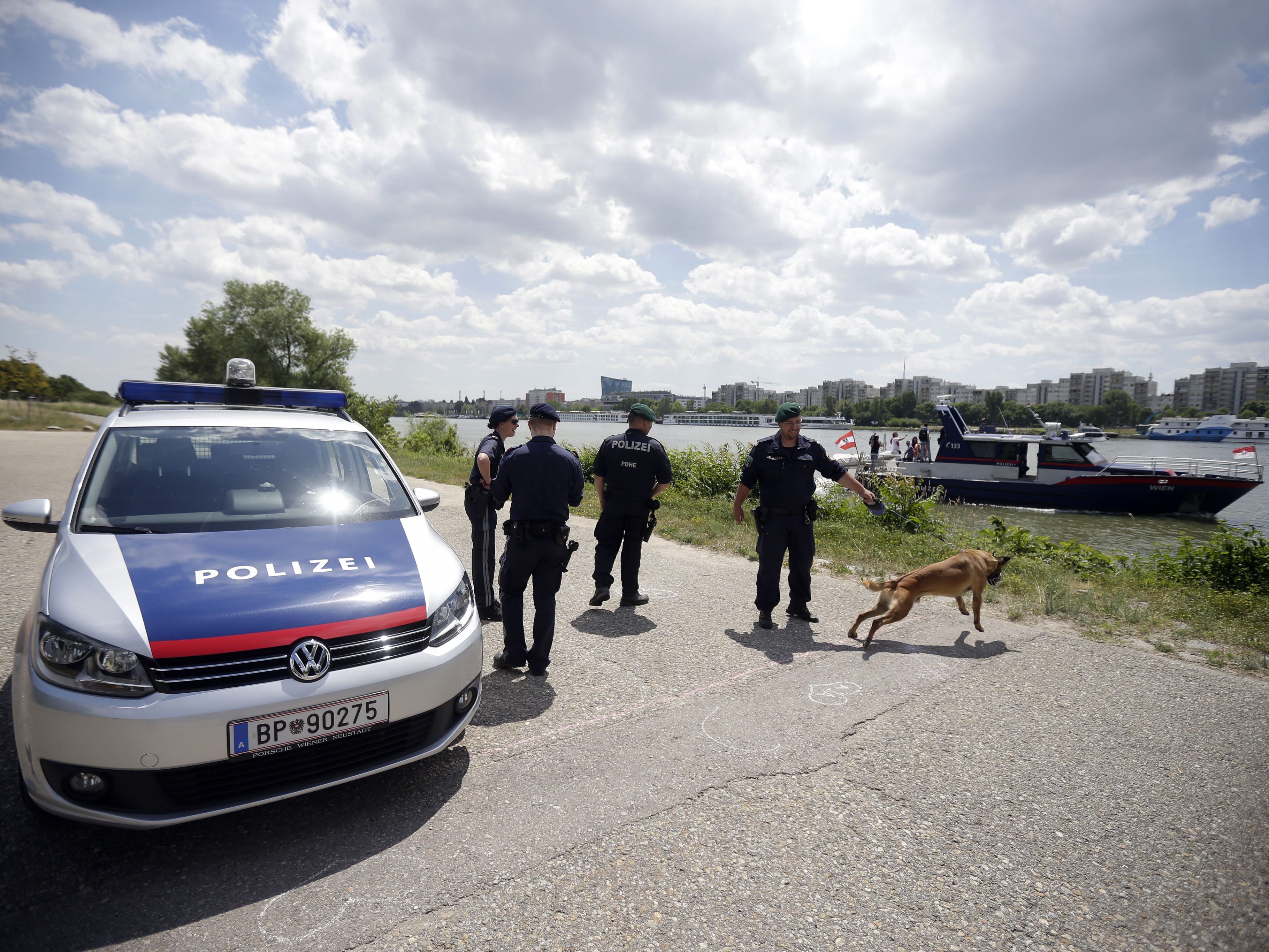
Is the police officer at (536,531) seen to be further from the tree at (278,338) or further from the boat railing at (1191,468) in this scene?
A: the tree at (278,338)

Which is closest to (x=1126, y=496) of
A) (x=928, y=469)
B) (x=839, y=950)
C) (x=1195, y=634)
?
(x=928, y=469)

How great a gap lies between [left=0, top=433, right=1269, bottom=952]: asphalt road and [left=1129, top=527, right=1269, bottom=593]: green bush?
3.88m

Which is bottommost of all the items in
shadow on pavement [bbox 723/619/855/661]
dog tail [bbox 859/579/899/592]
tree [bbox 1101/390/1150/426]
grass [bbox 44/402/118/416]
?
shadow on pavement [bbox 723/619/855/661]

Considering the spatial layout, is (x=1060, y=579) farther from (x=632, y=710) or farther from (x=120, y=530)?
(x=120, y=530)

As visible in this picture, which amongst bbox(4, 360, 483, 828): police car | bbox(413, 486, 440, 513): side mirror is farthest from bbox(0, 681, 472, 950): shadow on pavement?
bbox(413, 486, 440, 513): side mirror

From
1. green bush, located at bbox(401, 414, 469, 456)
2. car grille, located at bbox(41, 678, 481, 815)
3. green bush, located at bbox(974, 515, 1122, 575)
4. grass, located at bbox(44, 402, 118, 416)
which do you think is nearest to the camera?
car grille, located at bbox(41, 678, 481, 815)

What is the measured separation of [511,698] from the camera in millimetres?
3918

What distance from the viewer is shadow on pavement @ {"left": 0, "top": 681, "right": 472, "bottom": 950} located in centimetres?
211

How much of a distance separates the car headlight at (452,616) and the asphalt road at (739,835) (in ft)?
2.44

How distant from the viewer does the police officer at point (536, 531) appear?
162 inches

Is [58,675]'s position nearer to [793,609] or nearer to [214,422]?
[214,422]

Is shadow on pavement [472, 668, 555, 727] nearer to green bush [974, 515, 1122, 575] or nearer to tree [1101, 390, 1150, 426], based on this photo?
green bush [974, 515, 1122, 575]

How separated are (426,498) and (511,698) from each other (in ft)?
4.56

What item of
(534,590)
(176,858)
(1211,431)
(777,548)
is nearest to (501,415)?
(534,590)
